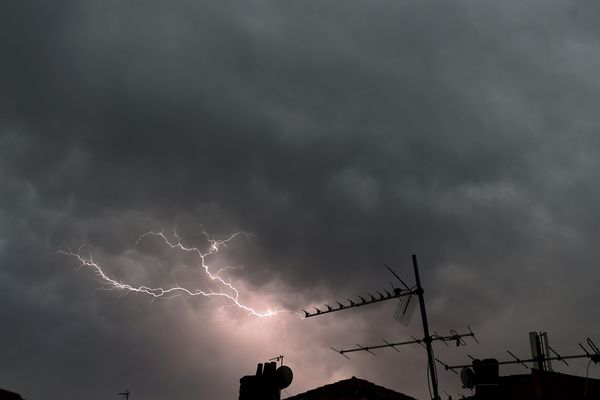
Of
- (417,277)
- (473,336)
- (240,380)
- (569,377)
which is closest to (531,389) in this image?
(569,377)

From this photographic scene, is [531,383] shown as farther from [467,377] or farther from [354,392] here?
[354,392]

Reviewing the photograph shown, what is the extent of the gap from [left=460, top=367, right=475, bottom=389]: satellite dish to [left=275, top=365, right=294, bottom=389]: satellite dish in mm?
4990

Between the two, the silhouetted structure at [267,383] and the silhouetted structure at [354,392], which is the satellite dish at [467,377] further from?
the silhouetted structure at [267,383]

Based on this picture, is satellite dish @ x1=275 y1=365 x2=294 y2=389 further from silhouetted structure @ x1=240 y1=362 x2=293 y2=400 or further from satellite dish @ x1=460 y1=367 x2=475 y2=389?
satellite dish @ x1=460 y1=367 x2=475 y2=389

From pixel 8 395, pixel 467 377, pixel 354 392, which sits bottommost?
pixel 8 395

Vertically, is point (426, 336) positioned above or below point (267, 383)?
above

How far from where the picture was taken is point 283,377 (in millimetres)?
14539

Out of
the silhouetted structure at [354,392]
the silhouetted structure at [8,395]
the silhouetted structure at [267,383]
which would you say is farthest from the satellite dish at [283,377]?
the silhouetted structure at [8,395]

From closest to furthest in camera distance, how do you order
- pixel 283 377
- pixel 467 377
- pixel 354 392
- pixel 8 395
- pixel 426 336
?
pixel 8 395 → pixel 426 336 → pixel 467 377 → pixel 354 392 → pixel 283 377

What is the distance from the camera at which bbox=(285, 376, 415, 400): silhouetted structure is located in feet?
46.0

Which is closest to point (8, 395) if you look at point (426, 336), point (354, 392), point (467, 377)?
point (354, 392)

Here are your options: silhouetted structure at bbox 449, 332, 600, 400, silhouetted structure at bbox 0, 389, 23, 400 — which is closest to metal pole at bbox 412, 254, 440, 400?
silhouetted structure at bbox 449, 332, 600, 400

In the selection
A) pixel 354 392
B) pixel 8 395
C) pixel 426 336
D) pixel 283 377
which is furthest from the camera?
pixel 283 377

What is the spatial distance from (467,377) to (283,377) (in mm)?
5328
